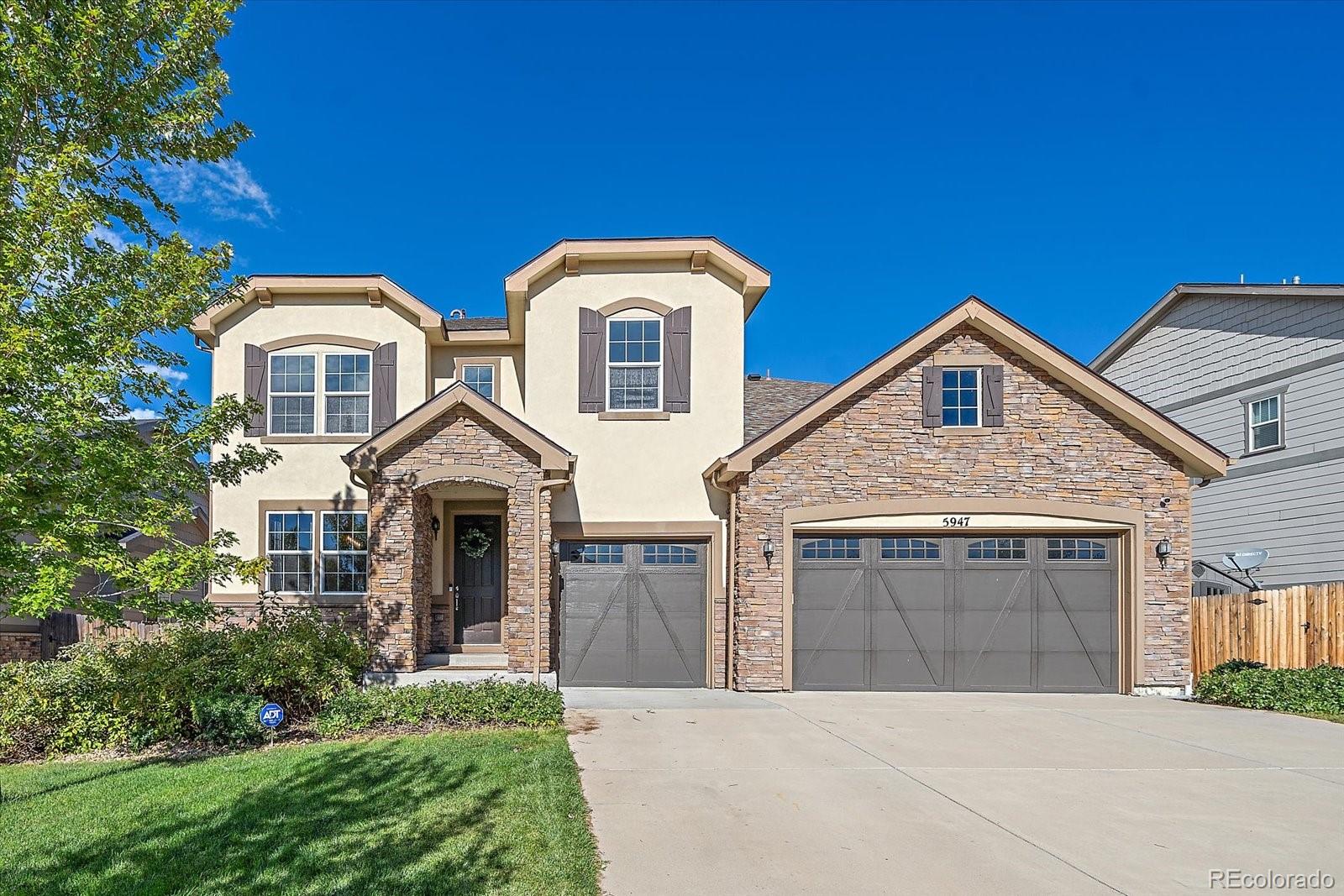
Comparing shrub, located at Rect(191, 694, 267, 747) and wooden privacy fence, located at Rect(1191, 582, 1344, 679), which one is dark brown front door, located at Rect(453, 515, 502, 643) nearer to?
shrub, located at Rect(191, 694, 267, 747)

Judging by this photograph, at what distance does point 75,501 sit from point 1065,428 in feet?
41.5

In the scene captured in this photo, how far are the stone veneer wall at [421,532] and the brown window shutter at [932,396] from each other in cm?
617

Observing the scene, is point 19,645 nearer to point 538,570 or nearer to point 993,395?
point 538,570

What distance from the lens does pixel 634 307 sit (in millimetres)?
12391

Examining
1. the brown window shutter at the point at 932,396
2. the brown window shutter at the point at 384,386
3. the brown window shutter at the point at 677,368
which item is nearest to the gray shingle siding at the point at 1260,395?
the brown window shutter at the point at 932,396

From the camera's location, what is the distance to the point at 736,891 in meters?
4.46

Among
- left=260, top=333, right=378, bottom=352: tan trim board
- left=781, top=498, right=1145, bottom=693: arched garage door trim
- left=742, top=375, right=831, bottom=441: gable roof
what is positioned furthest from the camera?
left=742, top=375, right=831, bottom=441: gable roof

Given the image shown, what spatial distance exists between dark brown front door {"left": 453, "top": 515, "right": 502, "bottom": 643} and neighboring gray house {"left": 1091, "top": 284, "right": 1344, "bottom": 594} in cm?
1525

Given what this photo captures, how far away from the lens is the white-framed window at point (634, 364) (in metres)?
12.3

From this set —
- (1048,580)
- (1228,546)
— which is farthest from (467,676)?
(1228,546)

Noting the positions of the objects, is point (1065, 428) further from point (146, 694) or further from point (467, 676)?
Answer: point (146, 694)

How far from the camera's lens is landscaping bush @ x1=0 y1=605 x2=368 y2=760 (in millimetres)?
7930

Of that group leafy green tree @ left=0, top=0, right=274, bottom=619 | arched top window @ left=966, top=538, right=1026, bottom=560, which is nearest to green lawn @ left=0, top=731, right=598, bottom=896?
leafy green tree @ left=0, top=0, right=274, bottom=619

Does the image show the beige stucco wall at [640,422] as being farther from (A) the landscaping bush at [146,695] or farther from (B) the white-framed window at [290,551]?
(A) the landscaping bush at [146,695]
